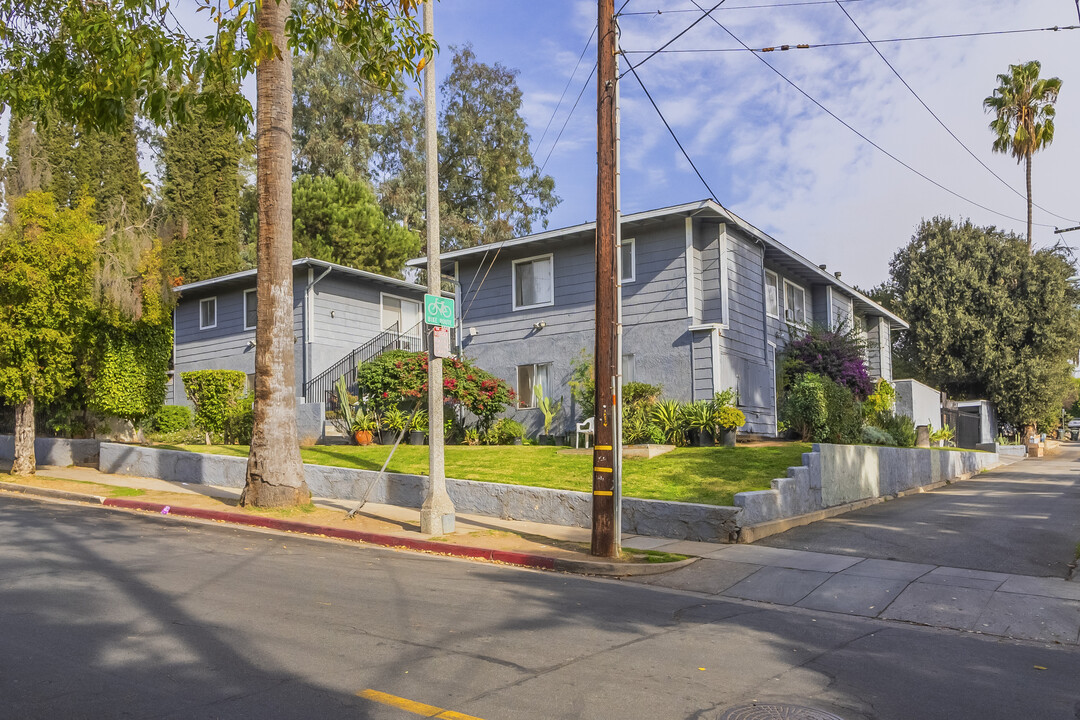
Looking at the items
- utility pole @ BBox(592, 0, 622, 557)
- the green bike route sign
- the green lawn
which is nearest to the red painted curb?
utility pole @ BBox(592, 0, 622, 557)

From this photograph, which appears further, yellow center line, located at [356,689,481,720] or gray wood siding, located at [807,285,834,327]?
gray wood siding, located at [807,285,834,327]

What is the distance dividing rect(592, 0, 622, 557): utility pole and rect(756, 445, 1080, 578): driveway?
2866mm

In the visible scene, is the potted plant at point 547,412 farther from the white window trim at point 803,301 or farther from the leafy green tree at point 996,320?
the leafy green tree at point 996,320

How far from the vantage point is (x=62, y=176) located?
3775cm

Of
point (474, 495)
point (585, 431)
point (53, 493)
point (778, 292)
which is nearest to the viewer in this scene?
point (474, 495)

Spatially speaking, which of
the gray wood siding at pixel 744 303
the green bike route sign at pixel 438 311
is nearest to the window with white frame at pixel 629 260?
the gray wood siding at pixel 744 303

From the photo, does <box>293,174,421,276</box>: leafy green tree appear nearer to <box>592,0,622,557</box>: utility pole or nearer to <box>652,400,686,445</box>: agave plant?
<box>652,400,686,445</box>: agave plant

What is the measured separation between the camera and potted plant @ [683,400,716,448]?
19.5m

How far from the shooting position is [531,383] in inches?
936

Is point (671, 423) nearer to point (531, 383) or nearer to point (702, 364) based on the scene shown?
point (702, 364)

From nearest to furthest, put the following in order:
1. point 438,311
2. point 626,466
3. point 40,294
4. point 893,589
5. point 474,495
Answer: point 893,589, point 438,311, point 474,495, point 626,466, point 40,294

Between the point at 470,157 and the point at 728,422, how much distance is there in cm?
3178

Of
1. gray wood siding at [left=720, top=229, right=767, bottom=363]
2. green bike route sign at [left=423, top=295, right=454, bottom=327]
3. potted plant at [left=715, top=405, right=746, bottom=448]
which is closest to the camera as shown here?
green bike route sign at [left=423, top=295, right=454, bottom=327]

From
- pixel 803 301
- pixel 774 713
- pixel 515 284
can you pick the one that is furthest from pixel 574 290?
pixel 774 713
